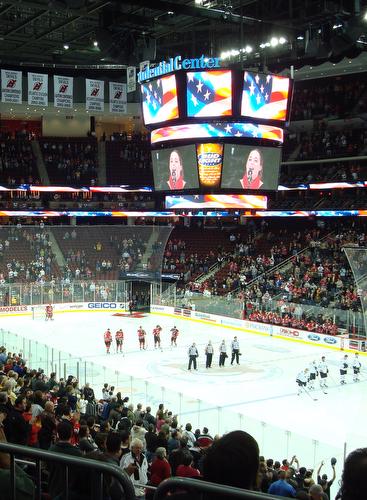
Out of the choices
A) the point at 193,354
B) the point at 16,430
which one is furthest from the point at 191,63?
the point at 16,430

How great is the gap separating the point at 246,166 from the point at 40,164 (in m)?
28.7

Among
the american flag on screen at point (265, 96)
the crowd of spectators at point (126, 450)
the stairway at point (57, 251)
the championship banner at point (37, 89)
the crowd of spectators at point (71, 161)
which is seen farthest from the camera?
the crowd of spectators at point (71, 161)

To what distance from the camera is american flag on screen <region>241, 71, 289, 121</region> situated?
633 inches

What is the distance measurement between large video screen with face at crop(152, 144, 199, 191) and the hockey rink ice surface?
5.42 metres

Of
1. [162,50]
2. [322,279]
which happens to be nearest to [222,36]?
[162,50]

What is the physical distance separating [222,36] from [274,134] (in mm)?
14076

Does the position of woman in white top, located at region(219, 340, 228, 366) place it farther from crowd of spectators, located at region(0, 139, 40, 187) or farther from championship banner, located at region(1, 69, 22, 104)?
crowd of spectators, located at region(0, 139, 40, 187)

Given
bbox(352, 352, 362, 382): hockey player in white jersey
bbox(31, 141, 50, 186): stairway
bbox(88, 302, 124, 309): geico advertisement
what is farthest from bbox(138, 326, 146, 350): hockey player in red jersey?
bbox(31, 141, 50, 186): stairway

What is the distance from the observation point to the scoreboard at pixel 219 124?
16109mm

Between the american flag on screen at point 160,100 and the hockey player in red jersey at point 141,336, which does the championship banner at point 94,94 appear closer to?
the american flag on screen at point 160,100

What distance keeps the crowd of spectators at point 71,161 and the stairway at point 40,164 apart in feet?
0.83

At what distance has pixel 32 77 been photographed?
25.6 metres

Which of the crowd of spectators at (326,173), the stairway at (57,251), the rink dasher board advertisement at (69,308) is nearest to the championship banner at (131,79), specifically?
the rink dasher board advertisement at (69,308)

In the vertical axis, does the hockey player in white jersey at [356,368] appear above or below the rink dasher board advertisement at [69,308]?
above
